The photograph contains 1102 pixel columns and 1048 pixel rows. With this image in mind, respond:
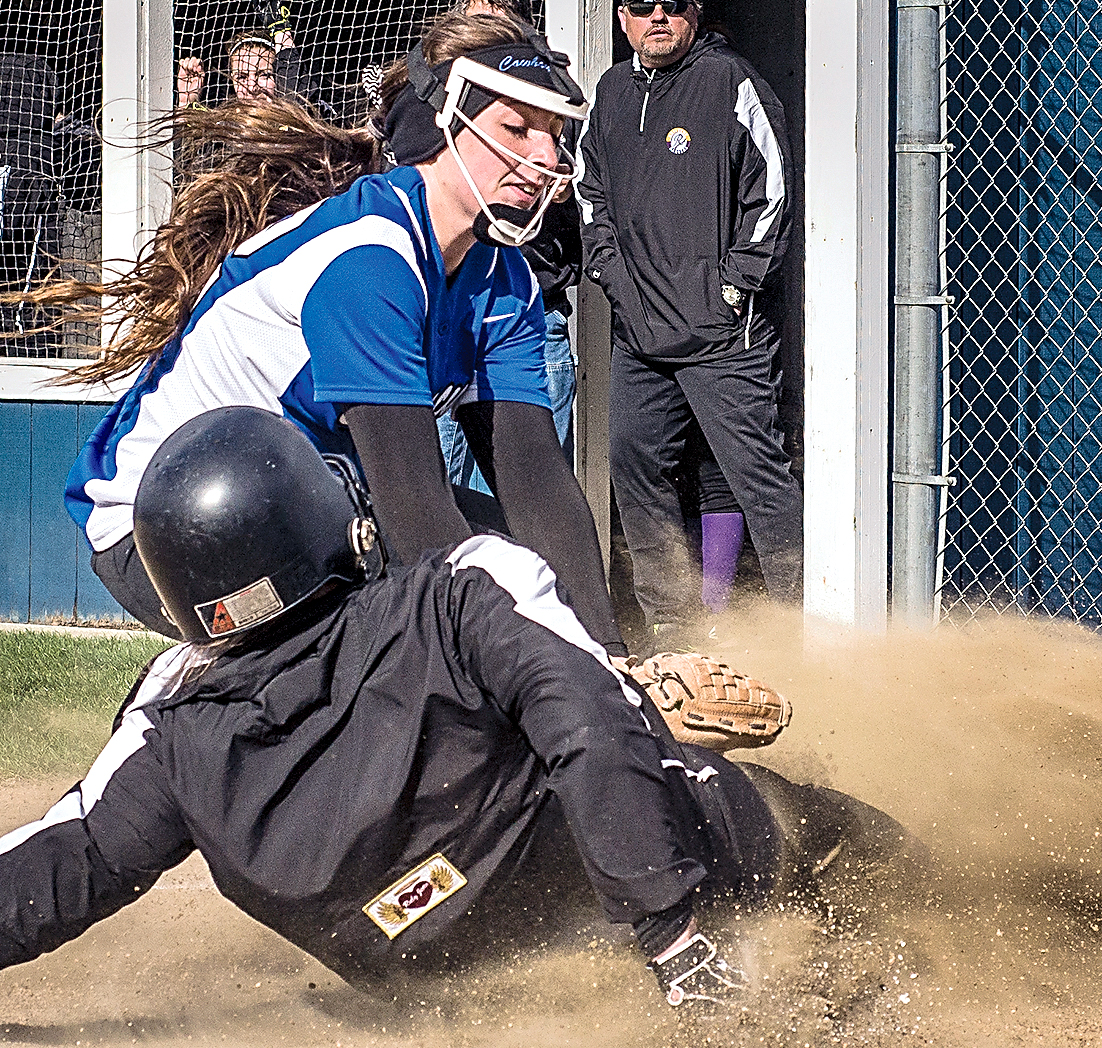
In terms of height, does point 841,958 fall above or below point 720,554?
below

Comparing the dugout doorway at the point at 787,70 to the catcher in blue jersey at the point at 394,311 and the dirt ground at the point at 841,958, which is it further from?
the catcher in blue jersey at the point at 394,311

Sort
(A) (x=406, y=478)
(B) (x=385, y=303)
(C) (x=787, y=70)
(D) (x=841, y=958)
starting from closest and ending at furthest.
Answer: (D) (x=841, y=958) < (A) (x=406, y=478) < (B) (x=385, y=303) < (C) (x=787, y=70)

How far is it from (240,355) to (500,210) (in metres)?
0.63

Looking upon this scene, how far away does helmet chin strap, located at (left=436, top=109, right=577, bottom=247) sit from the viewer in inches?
123

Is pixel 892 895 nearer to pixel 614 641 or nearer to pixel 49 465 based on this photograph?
pixel 614 641

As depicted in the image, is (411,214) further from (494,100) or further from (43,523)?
(43,523)

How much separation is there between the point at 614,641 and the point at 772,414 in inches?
95.4

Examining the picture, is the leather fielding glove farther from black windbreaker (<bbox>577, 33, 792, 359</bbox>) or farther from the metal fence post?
black windbreaker (<bbox>577, 33, 792, 359</bbox>)

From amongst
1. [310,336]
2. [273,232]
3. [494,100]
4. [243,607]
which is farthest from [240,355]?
[243,607]

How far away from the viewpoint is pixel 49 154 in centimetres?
710

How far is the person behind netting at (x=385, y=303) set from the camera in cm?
294

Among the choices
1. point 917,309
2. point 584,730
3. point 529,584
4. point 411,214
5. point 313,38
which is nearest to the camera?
point 584,730

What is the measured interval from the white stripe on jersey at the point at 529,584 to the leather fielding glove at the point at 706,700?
511 mm

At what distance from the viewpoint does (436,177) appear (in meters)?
3.18
